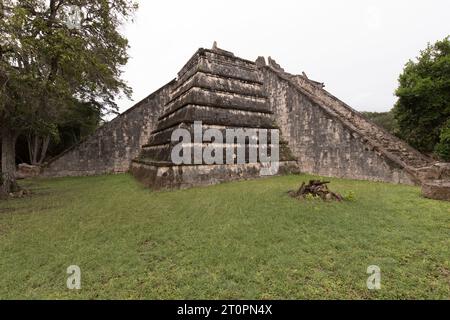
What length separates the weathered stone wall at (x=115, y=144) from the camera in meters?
14.7

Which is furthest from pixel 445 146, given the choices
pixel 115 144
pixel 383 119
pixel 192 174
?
pixel 383 119

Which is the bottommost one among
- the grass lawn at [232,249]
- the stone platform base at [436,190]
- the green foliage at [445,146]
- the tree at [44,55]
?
the grass lawn at [232,249]

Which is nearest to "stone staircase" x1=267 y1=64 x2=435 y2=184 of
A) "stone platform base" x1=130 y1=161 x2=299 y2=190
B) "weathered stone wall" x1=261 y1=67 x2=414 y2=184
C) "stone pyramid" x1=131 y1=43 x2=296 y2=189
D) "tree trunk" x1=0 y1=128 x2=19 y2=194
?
"weathered stone wall" x1=261 y1=67 x2=414 y2=184

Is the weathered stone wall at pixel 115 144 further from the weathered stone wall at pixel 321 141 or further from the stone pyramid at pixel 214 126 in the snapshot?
the weathered stone wall at pixel 321 141

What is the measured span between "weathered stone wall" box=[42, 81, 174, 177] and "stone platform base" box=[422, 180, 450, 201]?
15802 millimetres

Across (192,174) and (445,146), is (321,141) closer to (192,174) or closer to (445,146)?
(445,146)

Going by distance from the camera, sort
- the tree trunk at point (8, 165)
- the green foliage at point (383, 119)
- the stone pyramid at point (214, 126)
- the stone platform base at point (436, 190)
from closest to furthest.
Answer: the stone platform base at point (436, 190) → the tree trunk at point (8, 165) → the stone pyramid at point (214, 126) → the green foliage at point (383, 119)

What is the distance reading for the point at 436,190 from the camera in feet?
21.8

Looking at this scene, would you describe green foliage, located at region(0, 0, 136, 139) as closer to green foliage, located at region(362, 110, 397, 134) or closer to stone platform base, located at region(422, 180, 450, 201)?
stone platform base, located at region(422, 180, 450, 201)

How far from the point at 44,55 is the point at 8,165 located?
16.5ft

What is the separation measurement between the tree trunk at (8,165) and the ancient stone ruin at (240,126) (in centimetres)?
Result: 499

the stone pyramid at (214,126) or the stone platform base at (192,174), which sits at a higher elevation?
the stone pyramid at (214,126)

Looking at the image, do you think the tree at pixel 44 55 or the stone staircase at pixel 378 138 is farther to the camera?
the stone staircase at pixel 378 138

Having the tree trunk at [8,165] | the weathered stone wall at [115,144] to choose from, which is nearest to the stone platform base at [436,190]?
the tree trunk at [8,165]
